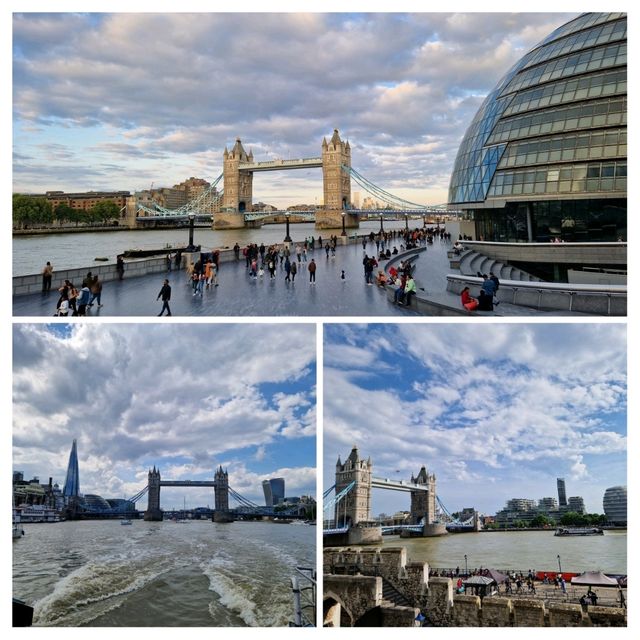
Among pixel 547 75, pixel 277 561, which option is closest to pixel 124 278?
pixel 277 561

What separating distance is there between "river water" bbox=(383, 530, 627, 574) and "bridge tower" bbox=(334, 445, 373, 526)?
95 centimetres

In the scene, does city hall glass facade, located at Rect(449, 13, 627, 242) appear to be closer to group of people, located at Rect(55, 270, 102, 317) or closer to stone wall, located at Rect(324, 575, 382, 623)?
stone wall, located at Rect(324, 575, 382, 623)

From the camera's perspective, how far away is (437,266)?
48.2 ft

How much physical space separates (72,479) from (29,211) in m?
46.5

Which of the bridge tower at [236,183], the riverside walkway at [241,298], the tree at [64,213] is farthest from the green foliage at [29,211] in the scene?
the riverside walkway at [241,298]

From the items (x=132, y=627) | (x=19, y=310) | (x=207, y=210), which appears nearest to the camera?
(x=132, y=627)

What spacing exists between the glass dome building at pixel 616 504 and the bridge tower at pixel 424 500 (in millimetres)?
2092

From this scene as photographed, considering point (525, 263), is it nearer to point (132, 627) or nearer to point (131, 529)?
point (131, 529)

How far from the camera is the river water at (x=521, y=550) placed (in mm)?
6621

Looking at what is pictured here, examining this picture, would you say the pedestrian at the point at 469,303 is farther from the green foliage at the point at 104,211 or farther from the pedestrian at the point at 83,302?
the green foliage at the point at 104,211

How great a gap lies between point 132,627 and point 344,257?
12742 mm

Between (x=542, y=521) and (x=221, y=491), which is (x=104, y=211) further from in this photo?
(x=542, y=521)

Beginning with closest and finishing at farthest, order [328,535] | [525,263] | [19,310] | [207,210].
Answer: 1. [328,535]
2. [19,310]
3. [525,263]
4. [207,210]

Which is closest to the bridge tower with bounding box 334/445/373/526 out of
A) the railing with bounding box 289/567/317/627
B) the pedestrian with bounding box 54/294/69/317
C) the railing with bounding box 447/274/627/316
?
the railing with bounding box 289/567/317/627
